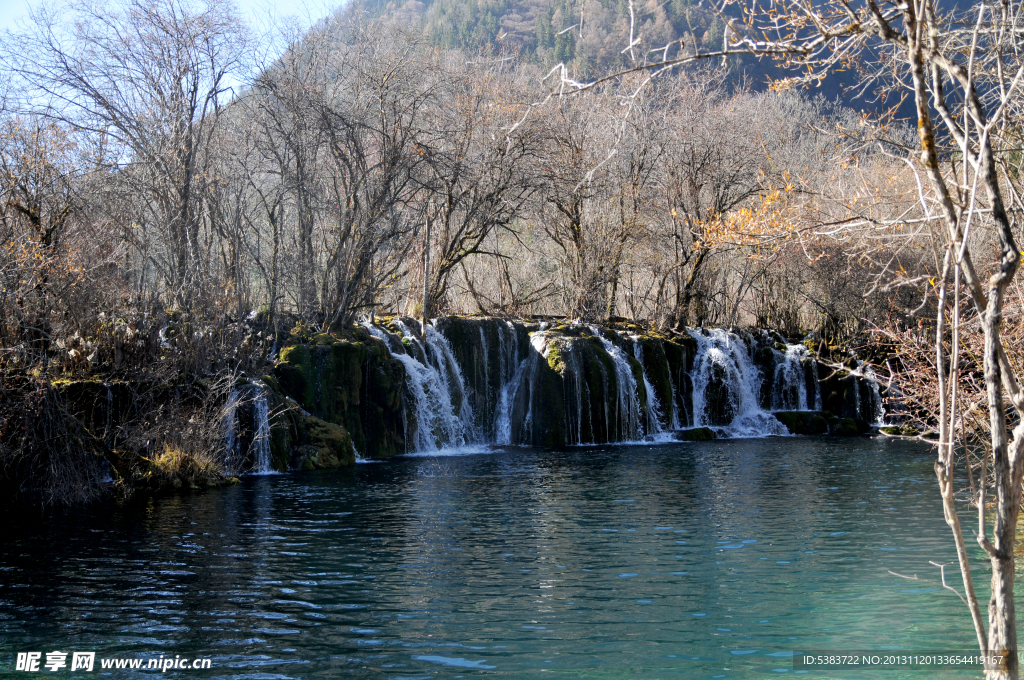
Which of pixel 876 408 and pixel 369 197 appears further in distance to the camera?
pixel 876 408

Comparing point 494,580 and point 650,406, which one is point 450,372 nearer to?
point 650,406

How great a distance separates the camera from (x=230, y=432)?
15.1 meters

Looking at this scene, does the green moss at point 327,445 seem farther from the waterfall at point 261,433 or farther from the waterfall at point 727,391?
the waterfall at point 727,391

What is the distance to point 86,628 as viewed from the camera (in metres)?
6.61

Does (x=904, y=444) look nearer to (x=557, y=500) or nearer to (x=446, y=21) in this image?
(x=557, y=500)

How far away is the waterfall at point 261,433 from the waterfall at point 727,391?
41.0ft

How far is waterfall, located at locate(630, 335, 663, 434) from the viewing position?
22609 mm

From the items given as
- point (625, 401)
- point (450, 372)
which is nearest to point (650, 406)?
point (625, 401)

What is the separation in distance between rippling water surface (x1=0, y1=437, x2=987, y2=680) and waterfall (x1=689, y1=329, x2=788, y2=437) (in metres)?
10.4

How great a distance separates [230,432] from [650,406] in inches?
444

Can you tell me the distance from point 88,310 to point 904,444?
16605mm

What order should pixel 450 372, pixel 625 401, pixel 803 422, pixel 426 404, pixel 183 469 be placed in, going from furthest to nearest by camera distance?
pixel 803 422
pixel 625 401
pixel 450 372
pixel 426 404
pixel 183 469

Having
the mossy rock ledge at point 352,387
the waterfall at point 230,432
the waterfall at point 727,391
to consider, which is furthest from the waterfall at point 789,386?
the waterfall at point 230,432

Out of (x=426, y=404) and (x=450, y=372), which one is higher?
(x=450, y=372)
